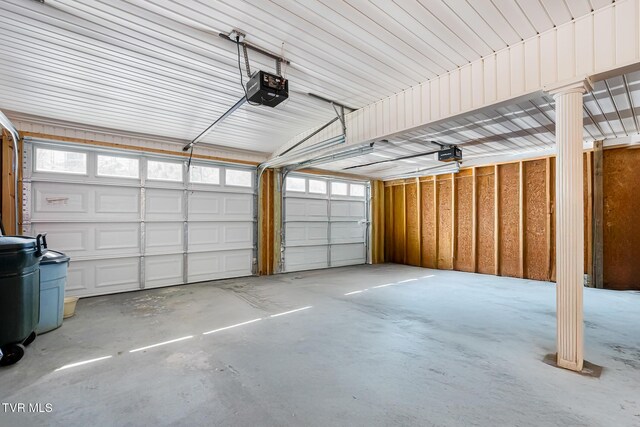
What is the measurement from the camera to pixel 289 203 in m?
7.54

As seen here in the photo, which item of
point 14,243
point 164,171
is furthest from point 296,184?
point 14,243

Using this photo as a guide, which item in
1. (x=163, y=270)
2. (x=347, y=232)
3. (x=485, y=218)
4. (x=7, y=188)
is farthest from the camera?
(x=347, y=232)

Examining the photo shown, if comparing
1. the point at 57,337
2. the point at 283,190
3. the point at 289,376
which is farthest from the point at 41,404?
the point at 283,190

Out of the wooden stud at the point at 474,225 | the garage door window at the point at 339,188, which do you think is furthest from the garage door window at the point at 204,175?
the wooden stud at the point at 474,225

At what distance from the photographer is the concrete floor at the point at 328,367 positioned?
1925mm

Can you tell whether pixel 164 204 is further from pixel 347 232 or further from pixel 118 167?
pixel 347 232

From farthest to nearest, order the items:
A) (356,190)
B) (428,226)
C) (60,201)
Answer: (356,190) < (428,226) < (60,201)

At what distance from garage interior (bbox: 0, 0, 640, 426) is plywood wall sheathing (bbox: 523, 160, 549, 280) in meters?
0.04

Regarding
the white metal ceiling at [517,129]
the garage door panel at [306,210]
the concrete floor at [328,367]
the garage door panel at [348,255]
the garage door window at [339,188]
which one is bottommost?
the concrete floor at [328,367]

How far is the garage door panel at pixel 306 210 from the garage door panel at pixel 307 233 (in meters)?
0.16

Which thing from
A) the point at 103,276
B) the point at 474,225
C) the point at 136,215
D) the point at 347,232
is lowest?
the point at 103,276

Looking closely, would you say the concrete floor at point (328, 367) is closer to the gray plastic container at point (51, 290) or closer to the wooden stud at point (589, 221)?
the gray plastic container at point (51, 290)

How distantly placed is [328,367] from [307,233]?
5.41 metres

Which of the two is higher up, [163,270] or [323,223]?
[323,223]
